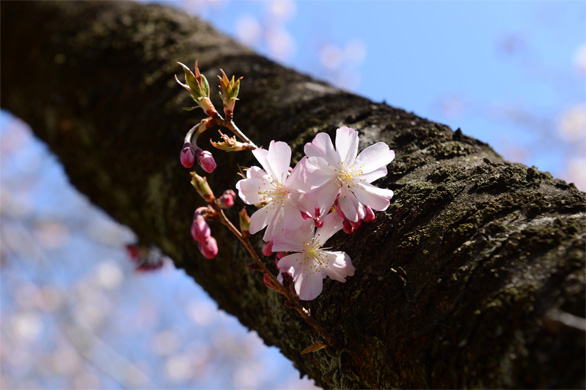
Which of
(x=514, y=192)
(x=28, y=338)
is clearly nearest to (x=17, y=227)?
(x=28, y=338)

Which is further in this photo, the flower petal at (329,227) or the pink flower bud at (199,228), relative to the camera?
→ the flower petal at (329,227)

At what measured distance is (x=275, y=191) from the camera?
104 centimetres

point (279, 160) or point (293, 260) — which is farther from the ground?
point (279, 160)

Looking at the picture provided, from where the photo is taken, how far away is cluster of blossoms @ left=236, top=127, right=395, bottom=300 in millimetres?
1000

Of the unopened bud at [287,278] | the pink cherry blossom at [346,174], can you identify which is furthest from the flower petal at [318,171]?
the unopened bud at [287,278]

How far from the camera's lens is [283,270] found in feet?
3.27

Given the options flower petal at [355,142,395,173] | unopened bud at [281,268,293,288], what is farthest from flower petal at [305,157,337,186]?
unopened bud at [281,268,293,288]

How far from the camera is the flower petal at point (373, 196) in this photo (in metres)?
1.01

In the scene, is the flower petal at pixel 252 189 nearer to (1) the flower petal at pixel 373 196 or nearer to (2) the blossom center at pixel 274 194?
(2) the blossom center at pixel 274 194

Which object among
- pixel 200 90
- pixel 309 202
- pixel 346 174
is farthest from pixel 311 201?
pixel 200 90

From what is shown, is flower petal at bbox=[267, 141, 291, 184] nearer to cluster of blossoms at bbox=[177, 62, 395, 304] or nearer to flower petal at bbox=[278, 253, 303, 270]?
cluster of blossoms at bbox=[177, 62, 395, 304]

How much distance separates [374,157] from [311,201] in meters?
0.20

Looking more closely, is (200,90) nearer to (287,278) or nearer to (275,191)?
(275,191)

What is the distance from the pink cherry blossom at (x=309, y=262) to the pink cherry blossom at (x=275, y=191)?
0.10ft
